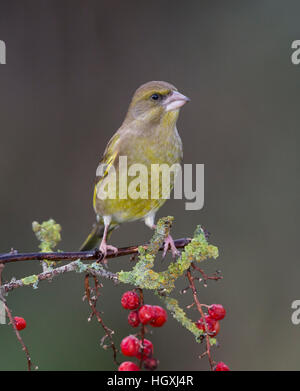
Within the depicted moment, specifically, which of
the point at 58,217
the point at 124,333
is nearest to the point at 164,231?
the point at 124,333

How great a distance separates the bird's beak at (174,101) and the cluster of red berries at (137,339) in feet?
4.24

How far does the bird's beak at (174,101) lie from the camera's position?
9.43 ft

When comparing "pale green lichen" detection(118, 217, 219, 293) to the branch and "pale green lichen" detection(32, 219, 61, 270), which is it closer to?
the branch

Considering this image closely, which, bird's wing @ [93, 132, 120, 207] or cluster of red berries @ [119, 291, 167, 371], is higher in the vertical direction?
bird's wing @ [93, 132, 120, 207]

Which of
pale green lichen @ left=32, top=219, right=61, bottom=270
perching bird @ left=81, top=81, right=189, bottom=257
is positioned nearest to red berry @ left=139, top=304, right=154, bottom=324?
pale green lichen @ left=32, top=219, right=61, bottom=270

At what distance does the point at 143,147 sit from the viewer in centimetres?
303

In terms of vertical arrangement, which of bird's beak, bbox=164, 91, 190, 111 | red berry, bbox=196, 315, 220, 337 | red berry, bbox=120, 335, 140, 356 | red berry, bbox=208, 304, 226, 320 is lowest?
red berry, bbox=120, 335, 140, 356

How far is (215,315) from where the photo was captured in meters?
1.85

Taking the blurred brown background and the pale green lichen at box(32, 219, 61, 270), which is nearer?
the pale green lichen at box(32, 219, 61, 270)

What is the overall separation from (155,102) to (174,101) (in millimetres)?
150

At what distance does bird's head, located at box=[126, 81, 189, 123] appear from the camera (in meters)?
2.97

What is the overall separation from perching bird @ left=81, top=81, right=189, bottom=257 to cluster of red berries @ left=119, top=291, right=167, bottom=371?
3.52 ft
